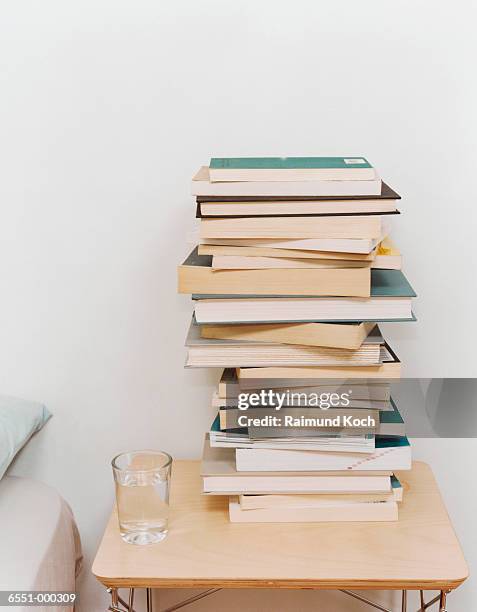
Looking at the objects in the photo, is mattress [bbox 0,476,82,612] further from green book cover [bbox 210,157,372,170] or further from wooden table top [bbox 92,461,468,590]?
green book cover [bbox 210,157,372,170]

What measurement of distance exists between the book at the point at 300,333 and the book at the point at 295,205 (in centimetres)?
15

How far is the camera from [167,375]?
1360 mm

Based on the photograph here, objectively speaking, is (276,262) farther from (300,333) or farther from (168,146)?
(168,146)

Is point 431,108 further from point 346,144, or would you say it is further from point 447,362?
point 447,362

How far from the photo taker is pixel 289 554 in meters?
1.08

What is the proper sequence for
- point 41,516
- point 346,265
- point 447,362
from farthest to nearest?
point 447,362 → point 41,516 → point 346,265

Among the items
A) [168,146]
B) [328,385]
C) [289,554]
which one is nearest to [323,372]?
[328,385]

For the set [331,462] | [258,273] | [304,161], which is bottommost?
[331,462]

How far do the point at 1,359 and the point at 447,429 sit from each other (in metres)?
0.74

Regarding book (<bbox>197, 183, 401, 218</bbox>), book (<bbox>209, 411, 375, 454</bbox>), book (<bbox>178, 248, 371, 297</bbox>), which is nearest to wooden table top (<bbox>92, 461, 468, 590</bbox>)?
book (<bbox>209, 411, 375, 454</bbox>)

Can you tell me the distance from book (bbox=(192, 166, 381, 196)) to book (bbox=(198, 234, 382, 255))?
0.19 ft

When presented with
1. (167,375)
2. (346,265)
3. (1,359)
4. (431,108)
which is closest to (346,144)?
(431,108)

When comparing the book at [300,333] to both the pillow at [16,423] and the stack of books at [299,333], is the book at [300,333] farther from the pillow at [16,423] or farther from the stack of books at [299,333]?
the pillow at [16,423]

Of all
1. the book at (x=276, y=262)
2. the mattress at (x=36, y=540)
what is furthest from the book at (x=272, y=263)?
the mattress at (x=36, y=540)
